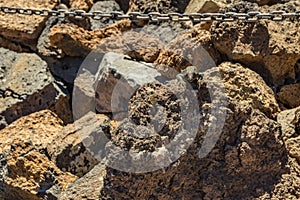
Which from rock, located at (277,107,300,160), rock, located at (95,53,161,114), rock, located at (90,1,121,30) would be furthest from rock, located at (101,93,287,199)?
rock, located at (90,1,121,30)

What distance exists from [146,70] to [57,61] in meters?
0.78

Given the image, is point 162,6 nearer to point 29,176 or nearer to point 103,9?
point 103,9

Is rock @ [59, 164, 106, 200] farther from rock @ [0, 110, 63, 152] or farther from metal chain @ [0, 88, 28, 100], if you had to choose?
metal chain @ [0, 88, 28, 100]

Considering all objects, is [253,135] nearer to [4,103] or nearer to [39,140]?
[39,140]

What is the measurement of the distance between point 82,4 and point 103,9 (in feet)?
0.48

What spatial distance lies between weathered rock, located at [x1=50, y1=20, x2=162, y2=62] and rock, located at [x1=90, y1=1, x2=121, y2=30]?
0.43 feet

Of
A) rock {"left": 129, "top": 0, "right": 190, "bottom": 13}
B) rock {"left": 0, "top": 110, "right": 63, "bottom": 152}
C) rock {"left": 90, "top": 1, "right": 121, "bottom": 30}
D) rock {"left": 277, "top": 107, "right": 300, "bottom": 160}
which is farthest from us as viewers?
rock {"left": 90, "top": 1, "right": 121, "bottom": 30}

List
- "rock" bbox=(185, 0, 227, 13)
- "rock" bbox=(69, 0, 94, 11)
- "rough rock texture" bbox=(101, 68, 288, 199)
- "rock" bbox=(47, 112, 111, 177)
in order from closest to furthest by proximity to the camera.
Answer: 1. "rough rock texture" bbox=(101, 68, 288, 199)
2. "rock" bbox=(47, 112, 111, 177)
3. "rock" bbox=(185, 0, 227, 13)
4. "rock" bbox=(69, 0, 94, 11)

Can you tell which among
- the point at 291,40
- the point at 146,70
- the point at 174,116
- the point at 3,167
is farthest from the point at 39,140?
the point at 291,40

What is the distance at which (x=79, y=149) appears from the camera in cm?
296

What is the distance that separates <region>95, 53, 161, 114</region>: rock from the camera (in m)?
2.99

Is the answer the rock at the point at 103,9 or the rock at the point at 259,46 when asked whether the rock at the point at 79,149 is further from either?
the rock at the point at 103,9

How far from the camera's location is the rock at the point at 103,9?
3685 millimetres

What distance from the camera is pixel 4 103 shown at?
3408 mm
